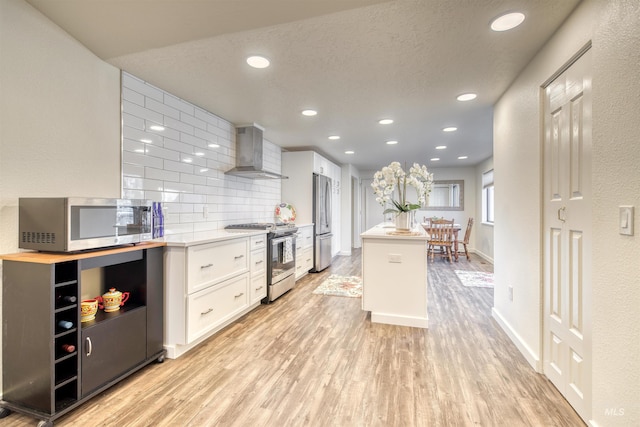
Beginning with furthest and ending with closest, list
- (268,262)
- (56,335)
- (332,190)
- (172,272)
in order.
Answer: (332,190) → (268,262) → (172,272) → (56,335)

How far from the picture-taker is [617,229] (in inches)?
49.9

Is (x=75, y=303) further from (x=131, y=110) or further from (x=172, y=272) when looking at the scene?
(x=131, y=110)

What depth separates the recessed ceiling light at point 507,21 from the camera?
1646 millimetres

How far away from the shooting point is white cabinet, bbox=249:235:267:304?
3188 millimetres

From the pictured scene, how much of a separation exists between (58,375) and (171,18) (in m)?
2.10

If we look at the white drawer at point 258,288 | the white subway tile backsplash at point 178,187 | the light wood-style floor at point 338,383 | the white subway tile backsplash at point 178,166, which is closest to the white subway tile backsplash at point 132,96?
the white subway tile backsplash at point 178,166

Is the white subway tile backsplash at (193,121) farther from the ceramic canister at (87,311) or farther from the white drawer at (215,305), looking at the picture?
the ceramic canister at (87,311)

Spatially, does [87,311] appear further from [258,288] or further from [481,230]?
[481,230]

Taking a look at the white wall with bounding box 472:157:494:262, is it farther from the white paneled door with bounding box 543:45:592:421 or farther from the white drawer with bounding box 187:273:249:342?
the white drawer with bounding box 187:273:249:342

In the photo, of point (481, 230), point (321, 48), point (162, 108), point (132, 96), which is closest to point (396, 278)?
point (321, 48)

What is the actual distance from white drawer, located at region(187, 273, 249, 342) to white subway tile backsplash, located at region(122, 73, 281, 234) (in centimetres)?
76

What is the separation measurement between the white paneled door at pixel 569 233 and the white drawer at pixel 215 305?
2.47 metres

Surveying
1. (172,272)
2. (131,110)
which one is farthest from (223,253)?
(131,110)

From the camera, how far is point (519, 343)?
2334mm
